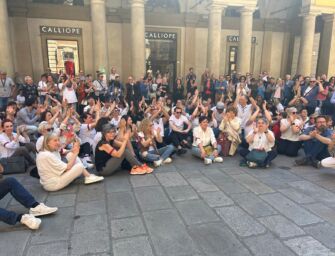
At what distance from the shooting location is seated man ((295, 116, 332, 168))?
20.3ft

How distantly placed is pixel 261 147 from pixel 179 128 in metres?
2.37

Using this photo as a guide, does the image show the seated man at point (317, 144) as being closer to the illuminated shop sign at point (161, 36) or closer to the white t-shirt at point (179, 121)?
the white t-shirt at point (179, 121)

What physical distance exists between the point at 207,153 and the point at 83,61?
37.4 ft

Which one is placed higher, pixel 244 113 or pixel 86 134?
pixel 244 113

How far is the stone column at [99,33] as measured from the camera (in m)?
12.8

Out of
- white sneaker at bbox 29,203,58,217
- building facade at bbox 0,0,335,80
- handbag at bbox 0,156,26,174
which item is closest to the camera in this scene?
white sneaker at bbox 29,203,58,217

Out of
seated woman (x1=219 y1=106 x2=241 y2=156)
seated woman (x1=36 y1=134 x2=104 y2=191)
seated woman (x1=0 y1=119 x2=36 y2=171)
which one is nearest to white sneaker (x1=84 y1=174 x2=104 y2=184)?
seated woman (x1=36 y1=134 x2=104 y2=191)

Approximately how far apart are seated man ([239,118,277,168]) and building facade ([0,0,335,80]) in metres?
8.45

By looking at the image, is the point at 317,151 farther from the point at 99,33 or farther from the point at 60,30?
the point at 60,30

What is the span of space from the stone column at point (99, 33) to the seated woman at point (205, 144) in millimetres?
7700

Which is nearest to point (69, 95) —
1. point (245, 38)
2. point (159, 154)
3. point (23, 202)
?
point (159, 154)

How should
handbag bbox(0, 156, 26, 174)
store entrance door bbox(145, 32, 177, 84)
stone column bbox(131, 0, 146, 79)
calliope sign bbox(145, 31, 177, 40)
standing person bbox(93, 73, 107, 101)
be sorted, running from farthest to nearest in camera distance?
store entrance door bbox(145, 32, 177, 84) < calliope sign bbox(145, 31, 177, 40) < stone column bbox(131, 0, 146, 79) < standing person bbox(93, 73, 107, 101) < handbag bbox(0, 156, 26, 174)

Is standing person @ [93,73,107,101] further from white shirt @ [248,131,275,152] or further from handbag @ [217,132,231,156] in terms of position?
white shirt @ [248,131,275,152]

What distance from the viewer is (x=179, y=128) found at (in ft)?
25.5
